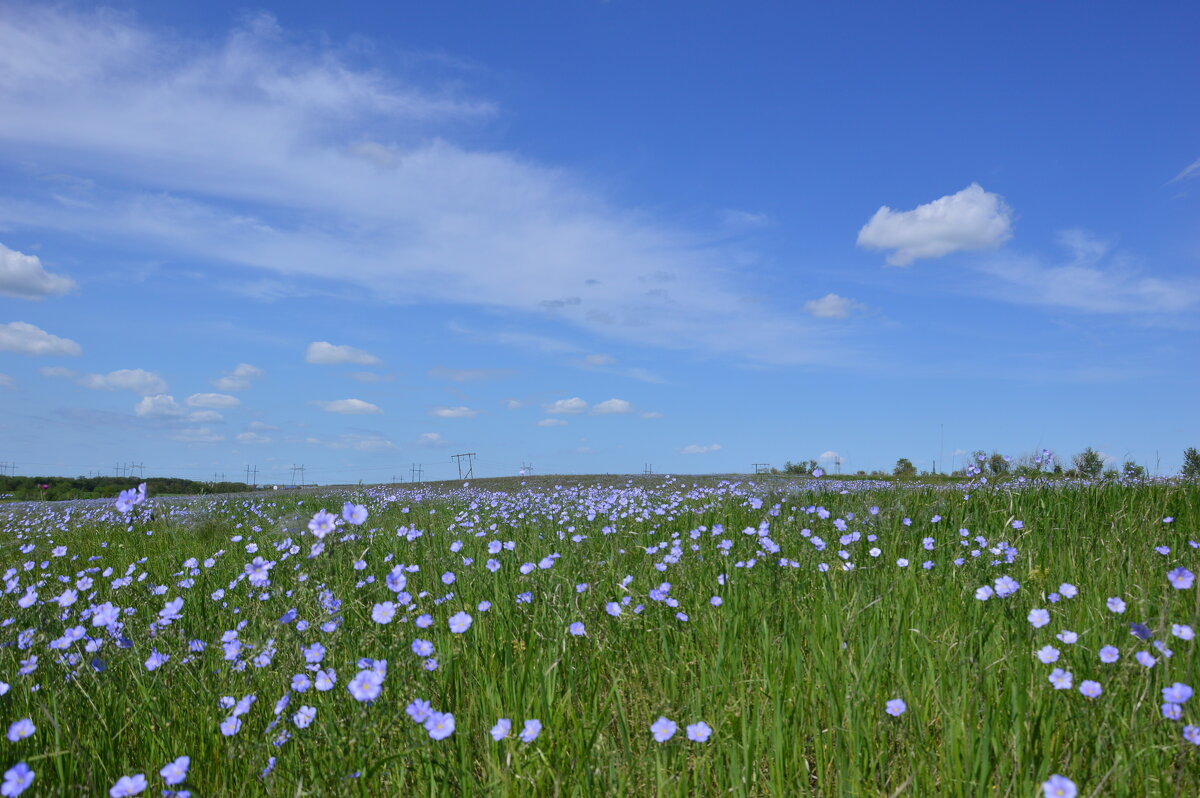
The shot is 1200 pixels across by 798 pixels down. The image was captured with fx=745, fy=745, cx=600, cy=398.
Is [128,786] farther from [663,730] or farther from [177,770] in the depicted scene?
[663,730]

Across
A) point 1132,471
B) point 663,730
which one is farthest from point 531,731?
point 1132,471

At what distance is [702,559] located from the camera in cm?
528

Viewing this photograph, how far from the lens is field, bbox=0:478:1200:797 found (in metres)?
2.49

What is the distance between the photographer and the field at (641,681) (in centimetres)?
249

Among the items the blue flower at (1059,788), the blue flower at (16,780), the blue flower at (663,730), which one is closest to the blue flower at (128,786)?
the blue flower at (16,780)

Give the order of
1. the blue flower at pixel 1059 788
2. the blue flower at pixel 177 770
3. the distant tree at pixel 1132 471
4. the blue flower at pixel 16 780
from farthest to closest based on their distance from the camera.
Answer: the distant tree at pixel 1132 471, the blue flower at pixel 177 770, the blue flower at pixel 16 780, the blue flower at pixel 1059 788

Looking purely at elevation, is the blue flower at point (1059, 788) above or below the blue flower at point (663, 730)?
below

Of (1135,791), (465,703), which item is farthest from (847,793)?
(465,703)

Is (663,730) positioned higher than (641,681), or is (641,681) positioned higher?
(663,730)

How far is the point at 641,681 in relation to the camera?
11.0 feet

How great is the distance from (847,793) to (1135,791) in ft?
3.04

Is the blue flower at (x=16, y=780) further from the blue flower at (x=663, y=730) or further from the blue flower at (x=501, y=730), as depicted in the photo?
the blue flower at (x=663, y=730)

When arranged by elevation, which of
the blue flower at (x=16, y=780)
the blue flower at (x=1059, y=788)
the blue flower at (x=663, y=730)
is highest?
the blue flower at (x=663, y=730)

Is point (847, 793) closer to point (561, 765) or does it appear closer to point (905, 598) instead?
point (561, 765)
